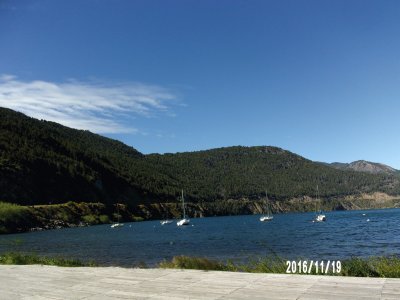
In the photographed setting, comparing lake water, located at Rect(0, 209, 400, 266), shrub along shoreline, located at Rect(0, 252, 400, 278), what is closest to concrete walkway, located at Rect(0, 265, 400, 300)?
shrub along shoreline, located at Rect(0, 252, 400, 278)

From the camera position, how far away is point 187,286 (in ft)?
34.3

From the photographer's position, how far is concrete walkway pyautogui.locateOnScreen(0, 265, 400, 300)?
893 cm

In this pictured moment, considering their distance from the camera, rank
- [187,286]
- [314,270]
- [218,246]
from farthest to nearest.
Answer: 1. [218,246]
2. [314,270]
3. [187,286]

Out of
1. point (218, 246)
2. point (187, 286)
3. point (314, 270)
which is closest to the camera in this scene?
point (187, 286)

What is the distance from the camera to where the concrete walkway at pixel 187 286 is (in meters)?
8.93

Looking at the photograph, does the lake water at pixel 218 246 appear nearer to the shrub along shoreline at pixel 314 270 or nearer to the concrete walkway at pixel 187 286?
the shrub along shoreline at pixel 314 270

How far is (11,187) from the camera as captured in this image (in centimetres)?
13275

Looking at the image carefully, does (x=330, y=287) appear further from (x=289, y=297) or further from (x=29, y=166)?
(x=29, y=166)

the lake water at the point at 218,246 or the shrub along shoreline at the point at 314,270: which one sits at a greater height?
the shrub along shoreline at the point at 314,270

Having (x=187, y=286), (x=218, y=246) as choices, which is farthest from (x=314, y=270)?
(x=218, y=246)

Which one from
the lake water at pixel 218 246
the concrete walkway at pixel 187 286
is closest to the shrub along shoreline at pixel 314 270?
the concrete walkway at pixel 187 286

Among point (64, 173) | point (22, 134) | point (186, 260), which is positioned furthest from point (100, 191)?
point (186, 260)

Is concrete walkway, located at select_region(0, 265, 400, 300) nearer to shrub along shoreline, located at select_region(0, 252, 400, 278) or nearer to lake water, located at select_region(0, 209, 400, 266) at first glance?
shrub along shoreline, located at select_region(0, 252, 400, 278)

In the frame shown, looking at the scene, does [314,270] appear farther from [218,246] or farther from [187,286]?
[218,246]
